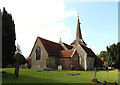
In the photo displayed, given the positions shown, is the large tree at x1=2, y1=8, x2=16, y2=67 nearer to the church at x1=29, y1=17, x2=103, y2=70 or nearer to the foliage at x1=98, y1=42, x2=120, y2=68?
the church at x1=29, y1=17, x2=103, y2=70

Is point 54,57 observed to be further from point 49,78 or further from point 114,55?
point 49,78

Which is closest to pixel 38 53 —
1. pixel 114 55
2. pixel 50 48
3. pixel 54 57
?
pixel 50 48

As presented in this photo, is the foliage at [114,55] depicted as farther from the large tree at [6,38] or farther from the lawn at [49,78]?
the large tree at [6,38]

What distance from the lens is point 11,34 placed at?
2175cm

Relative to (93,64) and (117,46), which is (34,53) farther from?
(117,46)

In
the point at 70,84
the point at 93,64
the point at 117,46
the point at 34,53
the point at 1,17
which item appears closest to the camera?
the point at 70,84

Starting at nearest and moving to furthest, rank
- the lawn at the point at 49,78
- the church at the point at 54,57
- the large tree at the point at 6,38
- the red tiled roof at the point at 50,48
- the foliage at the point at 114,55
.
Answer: the lawn at the point at 49,78
the large tree at the point at 6,38
the church at the point at 54,57
the red tiled roof at the point at 50,48
the foliage at the point at 114,55

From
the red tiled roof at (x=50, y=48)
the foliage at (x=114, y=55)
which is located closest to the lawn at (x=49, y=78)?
the red tiled roof at (x=50, y=48)

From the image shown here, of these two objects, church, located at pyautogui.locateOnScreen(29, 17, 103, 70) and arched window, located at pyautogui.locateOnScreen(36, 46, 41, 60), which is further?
arched window, located at pyautogui.locateOnScreen(36, 46, 41, 60)

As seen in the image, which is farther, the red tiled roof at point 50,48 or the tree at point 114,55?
the tree at point 114,55

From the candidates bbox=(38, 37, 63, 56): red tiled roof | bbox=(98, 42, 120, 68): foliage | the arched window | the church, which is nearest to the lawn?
the church

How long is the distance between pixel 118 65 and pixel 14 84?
137 ft

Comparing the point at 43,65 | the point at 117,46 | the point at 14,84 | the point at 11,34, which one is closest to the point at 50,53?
the point at 43,65

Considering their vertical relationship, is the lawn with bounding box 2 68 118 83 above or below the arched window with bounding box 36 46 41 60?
below
